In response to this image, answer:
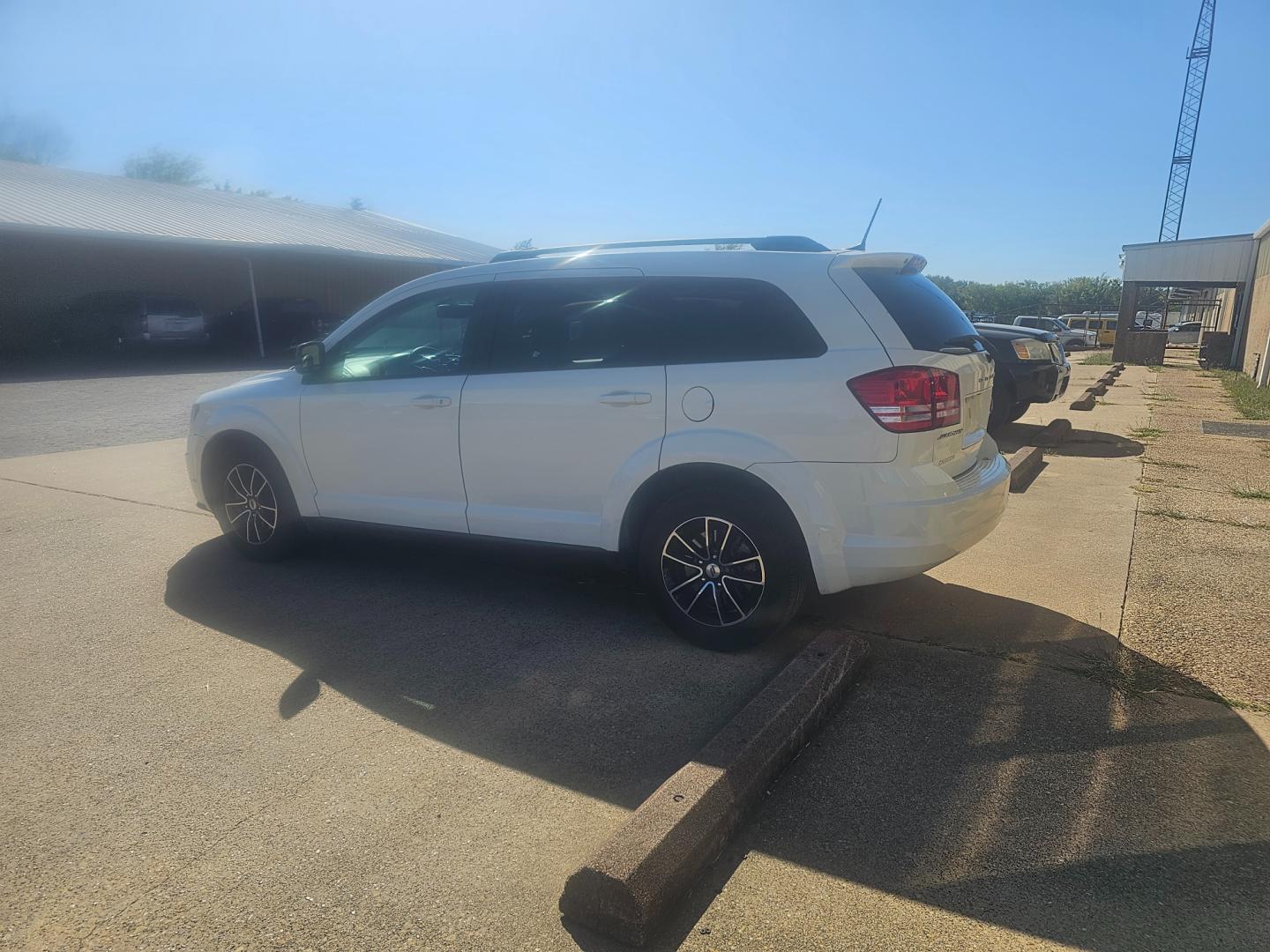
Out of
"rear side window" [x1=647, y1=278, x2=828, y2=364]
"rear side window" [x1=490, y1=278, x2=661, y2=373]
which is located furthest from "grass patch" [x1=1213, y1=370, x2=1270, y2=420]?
"rear side window" [x1=490, y1=278, x2=661, y2=373]

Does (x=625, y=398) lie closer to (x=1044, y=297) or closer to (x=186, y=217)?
(x=186, y=217)

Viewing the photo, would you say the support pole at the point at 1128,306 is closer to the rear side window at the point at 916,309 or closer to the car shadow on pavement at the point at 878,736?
the rear side window at the point at 916,309

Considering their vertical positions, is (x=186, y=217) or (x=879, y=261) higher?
(x=186, y=217)

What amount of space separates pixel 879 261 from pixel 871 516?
1212 millimetres

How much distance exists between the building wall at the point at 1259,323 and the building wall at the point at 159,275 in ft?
80.9

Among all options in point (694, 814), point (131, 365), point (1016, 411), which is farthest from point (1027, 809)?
point (131, 365)

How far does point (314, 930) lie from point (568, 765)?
1.03 m

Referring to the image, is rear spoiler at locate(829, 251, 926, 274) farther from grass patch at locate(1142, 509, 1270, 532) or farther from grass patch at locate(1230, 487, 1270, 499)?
grass patch at locate(1230, 487, 1270, 499)

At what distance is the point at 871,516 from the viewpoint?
3.64 meters

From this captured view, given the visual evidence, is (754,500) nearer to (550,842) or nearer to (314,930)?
(550,842)

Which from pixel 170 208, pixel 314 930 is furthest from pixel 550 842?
pixel 170 208

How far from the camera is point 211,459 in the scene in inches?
218

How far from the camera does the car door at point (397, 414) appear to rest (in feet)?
15.1

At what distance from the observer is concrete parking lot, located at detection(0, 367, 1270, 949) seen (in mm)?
2344
